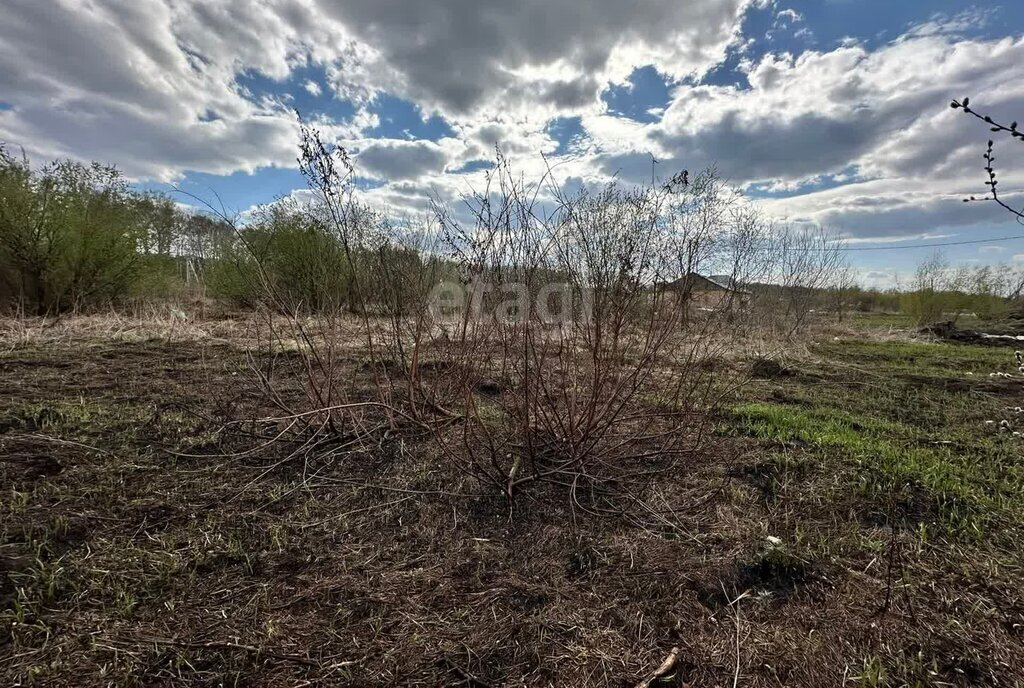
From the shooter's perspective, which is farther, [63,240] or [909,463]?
[63,240]

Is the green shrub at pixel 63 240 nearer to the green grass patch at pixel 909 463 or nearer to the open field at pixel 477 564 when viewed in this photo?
the open field at pixel 477 564

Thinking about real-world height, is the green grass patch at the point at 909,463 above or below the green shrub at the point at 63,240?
below

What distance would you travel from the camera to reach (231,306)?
38.9ft

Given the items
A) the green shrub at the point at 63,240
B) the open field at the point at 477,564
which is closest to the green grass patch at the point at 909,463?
the open field at the point at 477,564

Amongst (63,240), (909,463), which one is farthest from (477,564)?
(63,240)

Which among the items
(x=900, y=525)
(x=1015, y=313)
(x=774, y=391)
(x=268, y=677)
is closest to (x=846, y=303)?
(x=1015, y=313)

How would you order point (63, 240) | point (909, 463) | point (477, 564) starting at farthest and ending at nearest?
point (63, 240)
point (909, 463)
point (477, 564)

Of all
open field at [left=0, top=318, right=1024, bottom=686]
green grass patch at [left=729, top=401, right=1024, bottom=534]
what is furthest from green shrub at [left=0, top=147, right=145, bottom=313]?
green grass patch at [left=729, top=401, right=1024, bottom=534]

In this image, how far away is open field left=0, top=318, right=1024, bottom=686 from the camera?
4.52ft

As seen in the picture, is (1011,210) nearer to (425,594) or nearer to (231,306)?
(425,594)

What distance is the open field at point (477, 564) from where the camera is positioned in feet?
4.52

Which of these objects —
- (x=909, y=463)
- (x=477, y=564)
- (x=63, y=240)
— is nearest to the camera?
(x=477, y=564)

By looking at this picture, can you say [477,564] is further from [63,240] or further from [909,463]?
[63,240]

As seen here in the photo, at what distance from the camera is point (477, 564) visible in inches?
74.1
